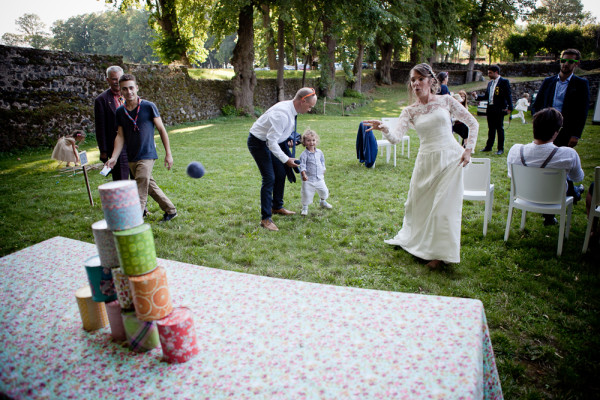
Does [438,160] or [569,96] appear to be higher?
[569,96]

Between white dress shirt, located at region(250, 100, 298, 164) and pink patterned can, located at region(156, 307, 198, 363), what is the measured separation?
150 inches

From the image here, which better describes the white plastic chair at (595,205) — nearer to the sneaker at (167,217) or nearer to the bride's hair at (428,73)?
the bride's hair at (428,73)

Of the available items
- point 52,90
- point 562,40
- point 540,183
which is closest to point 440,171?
point 540,183

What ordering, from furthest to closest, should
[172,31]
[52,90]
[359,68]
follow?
[359,68] < [172,31] < [52,90]

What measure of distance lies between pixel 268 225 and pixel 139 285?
422cm

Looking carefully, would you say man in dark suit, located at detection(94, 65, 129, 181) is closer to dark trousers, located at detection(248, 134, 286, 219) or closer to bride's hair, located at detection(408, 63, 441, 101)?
dark trousers, located at detection(248, 134, 286, 219)

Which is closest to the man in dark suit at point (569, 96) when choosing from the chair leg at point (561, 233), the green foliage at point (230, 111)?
the chair leg at point (561, 233)

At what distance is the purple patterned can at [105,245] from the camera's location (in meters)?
1.50

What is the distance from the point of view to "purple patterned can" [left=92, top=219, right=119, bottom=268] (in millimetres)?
1503

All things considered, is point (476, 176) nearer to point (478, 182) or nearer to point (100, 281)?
point (478, 182)

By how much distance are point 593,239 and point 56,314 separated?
5.78 meters

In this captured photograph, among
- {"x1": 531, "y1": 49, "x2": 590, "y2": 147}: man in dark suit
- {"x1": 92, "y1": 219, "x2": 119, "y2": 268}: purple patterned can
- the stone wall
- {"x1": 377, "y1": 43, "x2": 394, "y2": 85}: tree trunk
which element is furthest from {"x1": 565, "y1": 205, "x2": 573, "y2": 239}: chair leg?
{"x1": 377, "y1": 43, "x2": 394, "y2": 85}: tree trunk

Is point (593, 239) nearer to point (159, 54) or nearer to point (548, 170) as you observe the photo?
point (548, 170)

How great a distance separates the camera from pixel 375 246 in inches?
195
